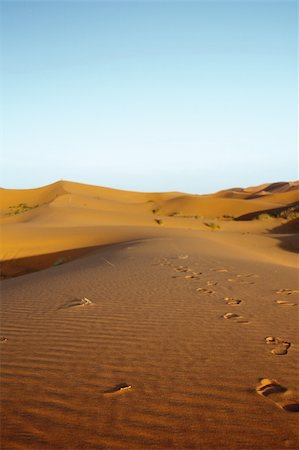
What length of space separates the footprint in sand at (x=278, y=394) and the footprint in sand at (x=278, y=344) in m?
0.62

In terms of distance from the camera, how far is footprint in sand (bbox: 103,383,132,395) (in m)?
2.79

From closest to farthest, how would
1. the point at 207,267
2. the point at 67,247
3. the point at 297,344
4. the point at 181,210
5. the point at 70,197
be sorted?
the point at 297,344, the point at 207,267, the point at 67,247, the point at 70,197, the point at 181,210

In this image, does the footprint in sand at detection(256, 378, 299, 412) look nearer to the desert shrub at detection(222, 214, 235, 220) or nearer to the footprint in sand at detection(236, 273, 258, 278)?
the footprint in sand at detection(236, 273, 258, 278)

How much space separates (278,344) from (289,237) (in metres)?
14.6

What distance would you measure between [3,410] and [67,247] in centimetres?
1326

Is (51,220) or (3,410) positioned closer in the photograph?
(3,410)

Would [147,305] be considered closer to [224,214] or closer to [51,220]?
[51,220]

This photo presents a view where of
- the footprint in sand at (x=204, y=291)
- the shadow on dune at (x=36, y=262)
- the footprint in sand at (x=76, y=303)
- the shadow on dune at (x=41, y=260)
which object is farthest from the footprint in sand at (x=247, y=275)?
the shadow on dune at (x=36, y=262)

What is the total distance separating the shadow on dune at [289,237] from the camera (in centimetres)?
1555

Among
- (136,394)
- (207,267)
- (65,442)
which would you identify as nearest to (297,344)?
(136,394)

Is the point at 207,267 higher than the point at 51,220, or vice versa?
the point at 51,220

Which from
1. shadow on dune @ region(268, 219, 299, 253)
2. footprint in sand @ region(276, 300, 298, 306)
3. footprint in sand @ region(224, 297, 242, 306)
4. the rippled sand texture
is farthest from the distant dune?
footprint in sand @ region(276, 300, 298, 306)

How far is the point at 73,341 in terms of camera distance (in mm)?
3879

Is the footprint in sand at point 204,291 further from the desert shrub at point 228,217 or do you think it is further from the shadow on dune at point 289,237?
the desert shrub at point 228,217
